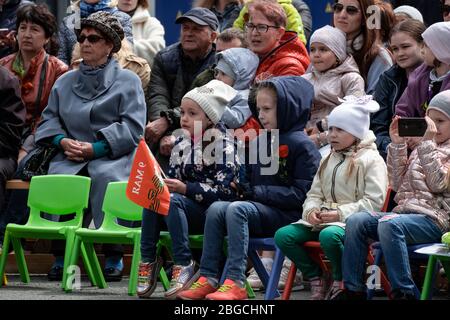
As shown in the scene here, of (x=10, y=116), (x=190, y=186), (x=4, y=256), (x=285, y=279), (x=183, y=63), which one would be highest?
(x=183, y=63)

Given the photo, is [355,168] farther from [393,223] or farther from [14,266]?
[14,266]

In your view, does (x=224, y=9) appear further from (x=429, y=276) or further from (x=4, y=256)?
(x=429, y=276)

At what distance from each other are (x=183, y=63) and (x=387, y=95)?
2054mm

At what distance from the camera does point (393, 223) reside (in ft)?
25.4

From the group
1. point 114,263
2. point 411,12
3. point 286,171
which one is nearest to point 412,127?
Result: point 286,171

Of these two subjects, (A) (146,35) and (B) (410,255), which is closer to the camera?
(B) (410,255)

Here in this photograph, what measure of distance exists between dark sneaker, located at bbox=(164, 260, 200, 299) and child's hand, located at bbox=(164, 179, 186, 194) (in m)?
0.51

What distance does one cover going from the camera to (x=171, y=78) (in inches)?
429

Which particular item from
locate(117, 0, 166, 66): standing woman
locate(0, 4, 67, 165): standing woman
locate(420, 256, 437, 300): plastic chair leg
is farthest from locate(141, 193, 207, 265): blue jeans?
locate(117, 0, 166, 66): standing woman

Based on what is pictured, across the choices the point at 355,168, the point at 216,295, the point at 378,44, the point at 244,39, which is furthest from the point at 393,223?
the point at 244,39

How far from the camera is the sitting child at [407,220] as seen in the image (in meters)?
7.71

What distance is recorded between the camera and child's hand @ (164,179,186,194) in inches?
347
